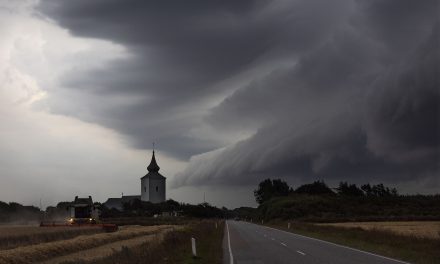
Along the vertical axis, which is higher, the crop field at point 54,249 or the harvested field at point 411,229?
the harvested field at point 411,229

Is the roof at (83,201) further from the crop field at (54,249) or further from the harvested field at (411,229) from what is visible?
the harvested field at (411,229)

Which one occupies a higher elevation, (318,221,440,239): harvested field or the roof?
the roof

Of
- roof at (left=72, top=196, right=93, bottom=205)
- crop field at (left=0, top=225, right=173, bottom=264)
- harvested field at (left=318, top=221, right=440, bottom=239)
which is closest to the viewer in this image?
crop field at (left=0, top=225, right=173, bottom=264)

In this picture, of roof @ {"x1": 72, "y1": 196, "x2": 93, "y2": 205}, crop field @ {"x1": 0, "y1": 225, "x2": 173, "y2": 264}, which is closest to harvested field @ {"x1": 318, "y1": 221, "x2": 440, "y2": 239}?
crop field @ {"x1": 0, "y1": 225, "x2": 173, "y2": 264}

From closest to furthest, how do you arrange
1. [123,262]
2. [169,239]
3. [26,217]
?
[123,262] → [169,239] → [26,217]

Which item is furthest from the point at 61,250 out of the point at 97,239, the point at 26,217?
the point at 26,217

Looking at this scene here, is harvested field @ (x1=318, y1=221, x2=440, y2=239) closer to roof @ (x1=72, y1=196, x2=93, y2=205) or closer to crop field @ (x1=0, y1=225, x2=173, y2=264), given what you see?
crop field @ (x1=0, y1=225, x2=173, y2=264)

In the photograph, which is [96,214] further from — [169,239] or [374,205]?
[374,205]

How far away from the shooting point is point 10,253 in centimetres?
2616

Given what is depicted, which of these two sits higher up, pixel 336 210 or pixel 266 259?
pixel 336 210

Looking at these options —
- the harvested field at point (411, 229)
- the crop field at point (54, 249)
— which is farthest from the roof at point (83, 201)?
the harvested field at point (411, 229)

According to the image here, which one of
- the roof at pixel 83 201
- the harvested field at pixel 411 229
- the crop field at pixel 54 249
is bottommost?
the crop field at pixel 54 249

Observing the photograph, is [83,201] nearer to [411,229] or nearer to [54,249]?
[411,229]

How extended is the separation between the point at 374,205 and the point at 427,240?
13734cm
